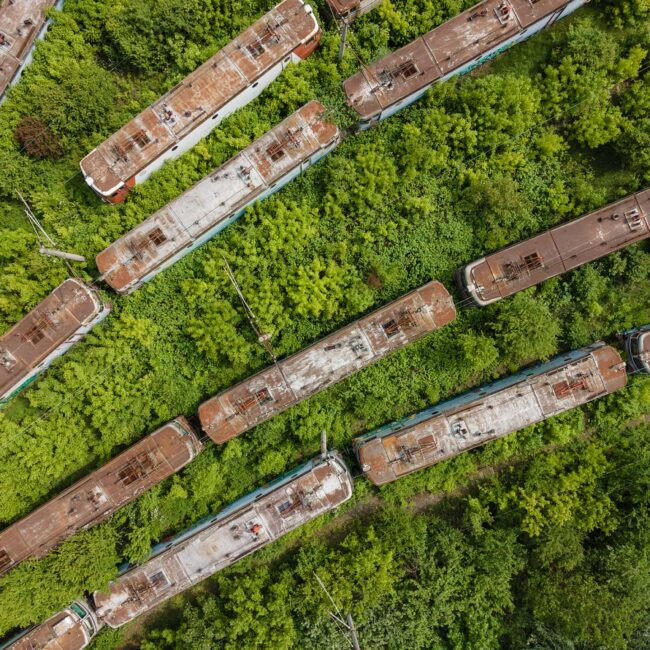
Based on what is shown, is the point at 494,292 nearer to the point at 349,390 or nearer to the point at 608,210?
the point at 608,210

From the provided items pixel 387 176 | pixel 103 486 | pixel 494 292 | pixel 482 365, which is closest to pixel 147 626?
pixel 103 486

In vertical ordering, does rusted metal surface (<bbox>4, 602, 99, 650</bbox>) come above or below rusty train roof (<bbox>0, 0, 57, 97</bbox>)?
below

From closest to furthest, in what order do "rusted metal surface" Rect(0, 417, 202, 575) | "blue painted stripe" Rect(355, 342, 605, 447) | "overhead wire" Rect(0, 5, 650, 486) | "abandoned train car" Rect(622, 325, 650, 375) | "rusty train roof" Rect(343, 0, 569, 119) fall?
1. "rusty train roof" Rect(343, 0, 569, 119)
2. "rusted metal surface" Rect(0, 417, 202, 575)
3. "abandoned train car" Rect(622, 325, 650, 375)
4. "blue painted stripe" Rect(355, 342, 605, 447)
5. "overhead wire" Rect(0, 5, 650, 486)

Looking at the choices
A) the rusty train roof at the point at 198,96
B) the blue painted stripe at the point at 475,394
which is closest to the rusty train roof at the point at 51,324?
the rusty train roof at the point at 198,96

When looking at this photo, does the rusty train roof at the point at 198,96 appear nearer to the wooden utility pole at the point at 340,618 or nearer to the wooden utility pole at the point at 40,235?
the wooden utility pole at the point at 40,235

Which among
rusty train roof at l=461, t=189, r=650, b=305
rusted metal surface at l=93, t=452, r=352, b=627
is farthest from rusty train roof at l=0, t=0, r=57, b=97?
rusty train roof at l=461, t=189, r=650, b=305

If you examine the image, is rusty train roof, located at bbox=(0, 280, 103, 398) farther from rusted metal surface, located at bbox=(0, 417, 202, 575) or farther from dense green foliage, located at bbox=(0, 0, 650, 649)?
rusted metal surface, located at bbox=(0, 417, 202, 575)

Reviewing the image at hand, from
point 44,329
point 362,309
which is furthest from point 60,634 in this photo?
point 362,309
